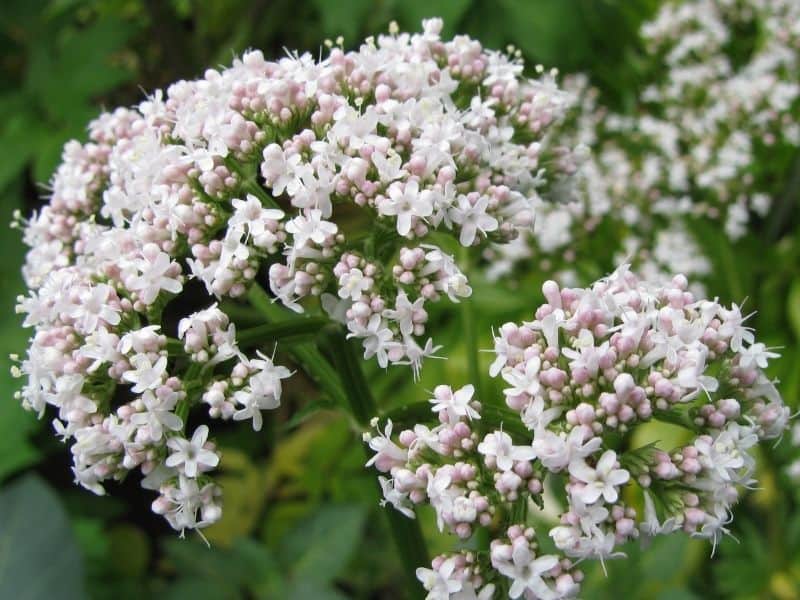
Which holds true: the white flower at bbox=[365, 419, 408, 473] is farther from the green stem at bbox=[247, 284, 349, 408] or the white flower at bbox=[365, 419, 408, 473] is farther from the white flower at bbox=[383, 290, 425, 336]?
the green stem at bbox=[247, 284, 349, 408]

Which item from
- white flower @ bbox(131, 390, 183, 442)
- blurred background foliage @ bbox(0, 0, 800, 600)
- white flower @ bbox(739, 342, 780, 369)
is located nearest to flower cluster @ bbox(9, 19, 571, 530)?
white flower @ bbox(131, 390, 183, 442)

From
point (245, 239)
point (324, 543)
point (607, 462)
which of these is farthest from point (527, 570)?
point (324, 543)

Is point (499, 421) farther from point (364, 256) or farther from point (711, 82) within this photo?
point (711, 82)

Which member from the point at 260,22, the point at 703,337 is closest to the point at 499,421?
the point at 703,337

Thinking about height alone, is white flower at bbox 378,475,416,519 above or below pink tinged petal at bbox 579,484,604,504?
above

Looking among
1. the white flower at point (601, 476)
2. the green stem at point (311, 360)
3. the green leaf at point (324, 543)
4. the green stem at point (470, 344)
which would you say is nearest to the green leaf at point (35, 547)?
the green leaf at point (324, 543)

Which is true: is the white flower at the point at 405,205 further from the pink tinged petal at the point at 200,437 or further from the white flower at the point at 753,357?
the white flower at the point at 753,357

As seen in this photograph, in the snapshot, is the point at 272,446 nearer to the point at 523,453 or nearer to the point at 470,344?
the point at 470,344
